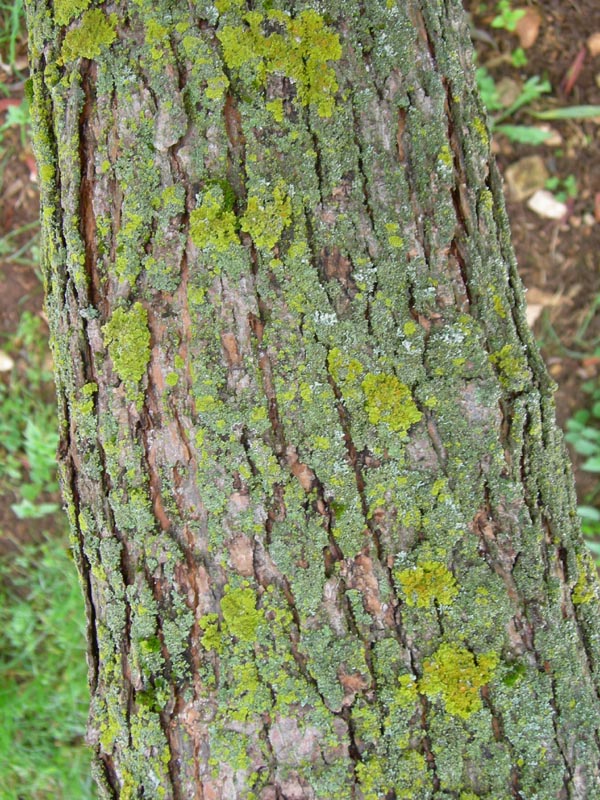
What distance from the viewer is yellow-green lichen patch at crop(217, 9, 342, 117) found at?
118cm

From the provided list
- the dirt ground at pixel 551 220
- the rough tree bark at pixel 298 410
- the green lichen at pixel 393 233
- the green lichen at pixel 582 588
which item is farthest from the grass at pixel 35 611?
the green lichen at pixel 582 588

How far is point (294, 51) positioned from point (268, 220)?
12.8 inches

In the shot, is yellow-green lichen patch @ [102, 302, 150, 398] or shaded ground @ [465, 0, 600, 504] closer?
yellow-green lichen patch @ [102, 302, 150, 398]

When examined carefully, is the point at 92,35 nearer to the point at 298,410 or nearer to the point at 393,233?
the point at 393,233

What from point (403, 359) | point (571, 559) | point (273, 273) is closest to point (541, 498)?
point (571, 559)

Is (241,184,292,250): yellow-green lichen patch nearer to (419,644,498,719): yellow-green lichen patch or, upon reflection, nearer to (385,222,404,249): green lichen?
(385,222,404,249): green lichen

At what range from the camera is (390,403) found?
48.1 inches

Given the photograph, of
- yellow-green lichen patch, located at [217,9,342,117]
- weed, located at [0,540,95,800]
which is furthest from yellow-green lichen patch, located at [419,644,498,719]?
weed, located at [0,540,95,800]

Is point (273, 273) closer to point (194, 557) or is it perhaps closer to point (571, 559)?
point (194, 557)

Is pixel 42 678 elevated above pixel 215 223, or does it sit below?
below

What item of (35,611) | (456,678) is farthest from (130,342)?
(35,611)

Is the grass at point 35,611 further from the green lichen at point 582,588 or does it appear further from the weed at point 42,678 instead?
the green lichen at point 582,588

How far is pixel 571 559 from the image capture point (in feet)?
4.29

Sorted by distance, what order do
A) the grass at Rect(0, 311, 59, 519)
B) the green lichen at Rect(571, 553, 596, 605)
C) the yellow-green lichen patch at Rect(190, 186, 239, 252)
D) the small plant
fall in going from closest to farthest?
the yellow-green lichen patch at Rect(190, 186, 239, 252) < the green lichen at Rect(571, 553, 596, 605) < the small plant < the grass at Rect(0, 311, 59, 519)
